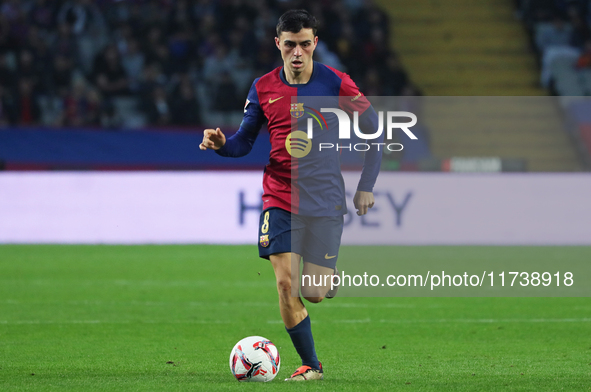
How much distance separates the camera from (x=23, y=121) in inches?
654

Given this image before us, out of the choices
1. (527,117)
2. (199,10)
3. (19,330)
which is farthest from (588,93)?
(19,330)

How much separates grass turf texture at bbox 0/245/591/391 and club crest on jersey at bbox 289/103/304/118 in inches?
59.7

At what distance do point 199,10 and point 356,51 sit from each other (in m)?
3.55

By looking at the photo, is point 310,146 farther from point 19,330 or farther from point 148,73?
point 148,73

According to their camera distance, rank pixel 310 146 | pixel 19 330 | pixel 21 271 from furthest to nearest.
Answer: pixel 21 271, pixel 19 330, pixel 310 146

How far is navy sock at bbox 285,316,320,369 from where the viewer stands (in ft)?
17.1

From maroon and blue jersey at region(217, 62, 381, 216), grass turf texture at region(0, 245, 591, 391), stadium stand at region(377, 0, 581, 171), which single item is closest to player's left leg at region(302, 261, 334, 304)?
maroon and blue jersey at region(217, 62, 381, 216)

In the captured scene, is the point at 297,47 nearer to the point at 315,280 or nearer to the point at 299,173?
the point at 299,173

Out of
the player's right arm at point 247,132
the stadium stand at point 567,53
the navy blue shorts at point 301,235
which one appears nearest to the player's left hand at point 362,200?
the navy blue shorts at point 301,235

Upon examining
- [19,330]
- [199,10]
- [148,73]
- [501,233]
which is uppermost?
[199,10]

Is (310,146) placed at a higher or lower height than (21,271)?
higher

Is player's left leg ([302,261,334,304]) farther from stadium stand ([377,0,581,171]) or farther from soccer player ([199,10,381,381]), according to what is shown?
stadium stand ([377,0,581,171])

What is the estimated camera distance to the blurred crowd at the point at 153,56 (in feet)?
56.1

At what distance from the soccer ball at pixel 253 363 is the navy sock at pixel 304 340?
17cm
